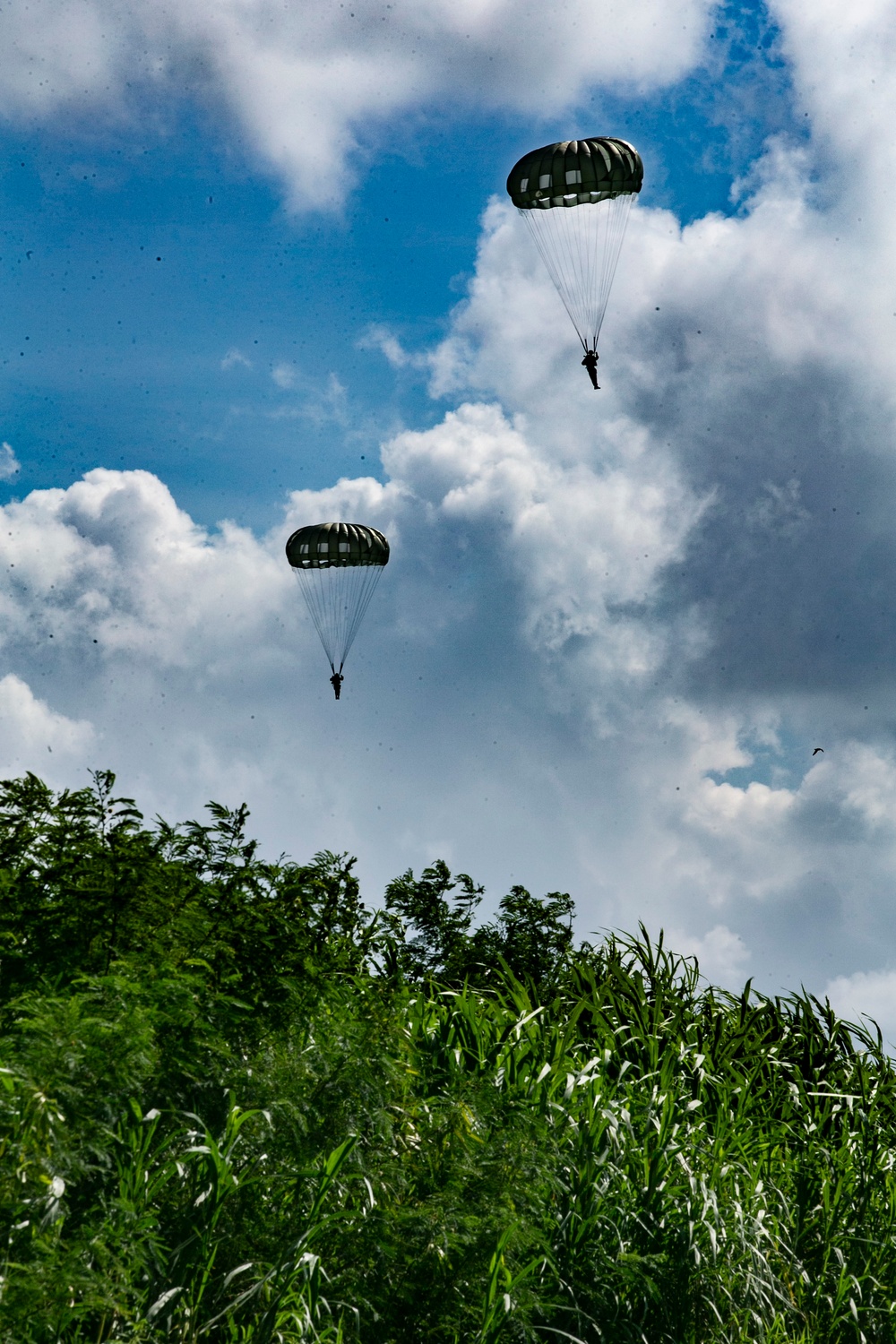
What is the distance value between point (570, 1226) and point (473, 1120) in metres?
0.66

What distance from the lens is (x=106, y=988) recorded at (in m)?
4.97

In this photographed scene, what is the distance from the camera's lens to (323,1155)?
16.4 feet

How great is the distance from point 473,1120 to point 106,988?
1.85 meters

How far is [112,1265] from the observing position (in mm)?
4133

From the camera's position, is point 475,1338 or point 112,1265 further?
point 475,1338

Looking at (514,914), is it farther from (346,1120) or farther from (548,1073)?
(346,1120)

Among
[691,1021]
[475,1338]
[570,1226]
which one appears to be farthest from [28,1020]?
[691,1021]

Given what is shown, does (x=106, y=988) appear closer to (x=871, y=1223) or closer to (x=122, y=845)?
(x=122, y=845)

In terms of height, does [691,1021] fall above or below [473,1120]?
above

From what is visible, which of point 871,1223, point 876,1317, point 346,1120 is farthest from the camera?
point 871,1223

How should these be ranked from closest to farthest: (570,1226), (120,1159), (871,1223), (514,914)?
(120,1159) < (570,1226) < (871,1223) < (514,914)

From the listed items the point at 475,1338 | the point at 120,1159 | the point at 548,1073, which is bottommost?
the point at 475,1338

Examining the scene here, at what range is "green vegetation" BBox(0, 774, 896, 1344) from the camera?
435cm

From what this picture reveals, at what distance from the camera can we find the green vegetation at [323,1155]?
14.3 ft
